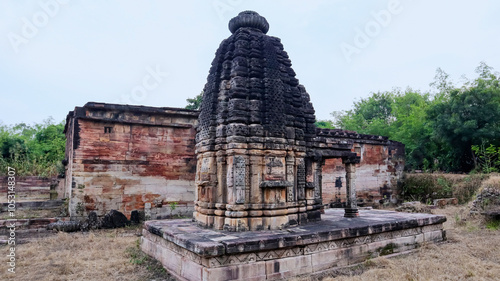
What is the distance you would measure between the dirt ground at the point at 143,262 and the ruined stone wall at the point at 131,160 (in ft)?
7.25

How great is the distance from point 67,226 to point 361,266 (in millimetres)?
8794

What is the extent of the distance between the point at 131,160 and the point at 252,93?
21.7 feet

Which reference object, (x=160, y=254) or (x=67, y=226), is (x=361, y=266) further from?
(x=67, y=226)

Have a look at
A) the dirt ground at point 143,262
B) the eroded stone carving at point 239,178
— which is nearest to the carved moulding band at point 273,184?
the eroded stone carving at point 239,178

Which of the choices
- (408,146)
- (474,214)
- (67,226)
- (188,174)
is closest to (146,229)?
(67,226)

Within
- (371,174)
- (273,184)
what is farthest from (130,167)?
(371,174)

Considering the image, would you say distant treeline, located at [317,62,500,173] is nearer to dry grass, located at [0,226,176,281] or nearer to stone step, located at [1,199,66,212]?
dry grass, located at [0,226,176,281]

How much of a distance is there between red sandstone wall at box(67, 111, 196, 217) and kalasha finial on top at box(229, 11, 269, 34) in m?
5.64

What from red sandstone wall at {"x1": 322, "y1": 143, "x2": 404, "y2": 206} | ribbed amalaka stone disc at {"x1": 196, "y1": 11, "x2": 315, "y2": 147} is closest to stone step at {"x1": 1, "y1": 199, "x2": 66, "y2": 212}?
ribbed amalaka stone disc at {"x1": 196, "y1": 11, "x2": 315, "y2": 147}

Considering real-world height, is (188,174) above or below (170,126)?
below

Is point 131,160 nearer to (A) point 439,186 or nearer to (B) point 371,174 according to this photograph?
(B) point 371,174

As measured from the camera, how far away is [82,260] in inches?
272

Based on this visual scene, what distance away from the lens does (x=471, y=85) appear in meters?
17.2

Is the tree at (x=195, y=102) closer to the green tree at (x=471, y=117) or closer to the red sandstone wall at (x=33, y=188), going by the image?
the red sandstone wall at (x=33, y=188)
